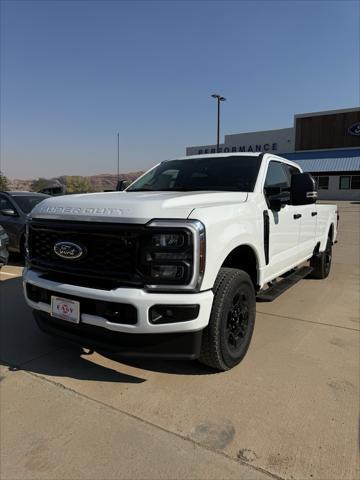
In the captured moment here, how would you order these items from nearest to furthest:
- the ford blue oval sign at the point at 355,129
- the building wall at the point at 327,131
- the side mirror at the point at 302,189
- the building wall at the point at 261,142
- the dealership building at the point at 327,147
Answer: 1. the side mirror at the point at 302,189
2. the dealership building at the point at 327,147
3. the ford blue oval sign at the point at 355,129
4. the building wall at the point at 327,131
5. the building wall at the point at 261,142

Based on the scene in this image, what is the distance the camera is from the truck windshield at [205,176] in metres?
4.20

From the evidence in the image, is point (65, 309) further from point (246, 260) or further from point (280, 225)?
point (280, 225)

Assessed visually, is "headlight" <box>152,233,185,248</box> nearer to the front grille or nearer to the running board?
the front grille


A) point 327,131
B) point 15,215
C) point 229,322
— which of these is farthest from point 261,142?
point 229,322

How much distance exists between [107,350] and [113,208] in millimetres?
1017

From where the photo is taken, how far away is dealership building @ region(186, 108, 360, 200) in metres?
37.3

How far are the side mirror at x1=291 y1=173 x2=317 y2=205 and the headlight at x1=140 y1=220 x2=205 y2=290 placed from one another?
1592mm

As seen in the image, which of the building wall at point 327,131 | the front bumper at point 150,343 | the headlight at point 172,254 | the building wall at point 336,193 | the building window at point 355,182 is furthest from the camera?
the building wall at point 327,131

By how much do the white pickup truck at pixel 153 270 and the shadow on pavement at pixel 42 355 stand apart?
1.33 feet

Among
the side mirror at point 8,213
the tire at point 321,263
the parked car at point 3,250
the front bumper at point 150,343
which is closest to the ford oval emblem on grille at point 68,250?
the front bumper at point 150,343

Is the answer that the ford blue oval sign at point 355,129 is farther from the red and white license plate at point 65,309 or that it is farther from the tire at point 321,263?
the red and white license plate at point 65,309

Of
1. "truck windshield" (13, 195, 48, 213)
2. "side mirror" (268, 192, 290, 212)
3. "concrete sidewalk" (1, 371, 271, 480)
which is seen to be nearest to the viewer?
"concrete sidewalk" (1, 371, 271, 480)

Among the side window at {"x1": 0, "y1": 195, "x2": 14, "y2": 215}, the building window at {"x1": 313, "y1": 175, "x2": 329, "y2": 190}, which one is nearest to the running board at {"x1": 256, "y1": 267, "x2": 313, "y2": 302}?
the side window at {"x1": 0, "y1": 195, "x2": 14, "y2": 215}

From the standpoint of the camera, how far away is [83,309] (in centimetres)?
298
